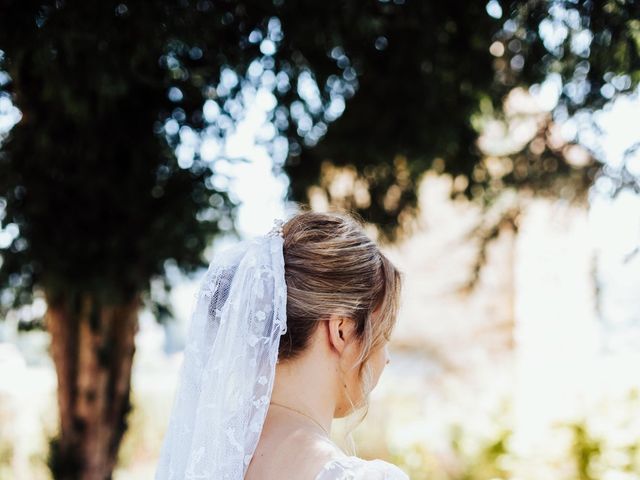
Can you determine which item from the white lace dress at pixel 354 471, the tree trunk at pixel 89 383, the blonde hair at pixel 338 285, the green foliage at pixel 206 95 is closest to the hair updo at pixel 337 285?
the blonde hair at pixel 338 285

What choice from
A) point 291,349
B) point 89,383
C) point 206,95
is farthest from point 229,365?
point 89,383

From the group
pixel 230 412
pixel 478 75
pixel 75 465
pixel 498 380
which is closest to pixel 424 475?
pixel 498 380

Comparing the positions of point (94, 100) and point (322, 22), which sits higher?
point (322, 22)

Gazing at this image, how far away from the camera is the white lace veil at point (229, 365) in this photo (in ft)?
6.38

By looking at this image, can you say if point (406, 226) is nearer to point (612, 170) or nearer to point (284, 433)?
point (612, 170)

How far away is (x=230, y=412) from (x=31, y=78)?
233 cm

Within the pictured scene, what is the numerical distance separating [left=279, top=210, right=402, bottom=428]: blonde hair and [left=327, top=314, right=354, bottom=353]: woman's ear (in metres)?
0.02

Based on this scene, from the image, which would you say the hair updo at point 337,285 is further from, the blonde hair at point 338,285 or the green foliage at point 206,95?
the green foliage at point 206,95

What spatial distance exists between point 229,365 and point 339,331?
348 mm

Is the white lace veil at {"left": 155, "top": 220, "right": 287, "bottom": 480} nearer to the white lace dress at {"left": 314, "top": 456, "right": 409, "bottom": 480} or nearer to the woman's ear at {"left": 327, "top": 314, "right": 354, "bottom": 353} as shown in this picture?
the woman's ear at {"left": 327, "top": 314, "right": 354, "bottom": 353}

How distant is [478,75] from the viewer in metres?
3.95

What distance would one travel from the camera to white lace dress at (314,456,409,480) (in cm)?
172

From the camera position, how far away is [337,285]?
1.94 m

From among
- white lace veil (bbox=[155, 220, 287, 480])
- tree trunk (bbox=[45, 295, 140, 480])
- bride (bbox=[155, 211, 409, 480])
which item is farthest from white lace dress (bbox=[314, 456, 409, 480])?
tree trunk (bbox=[45, 295, 140, 480])
